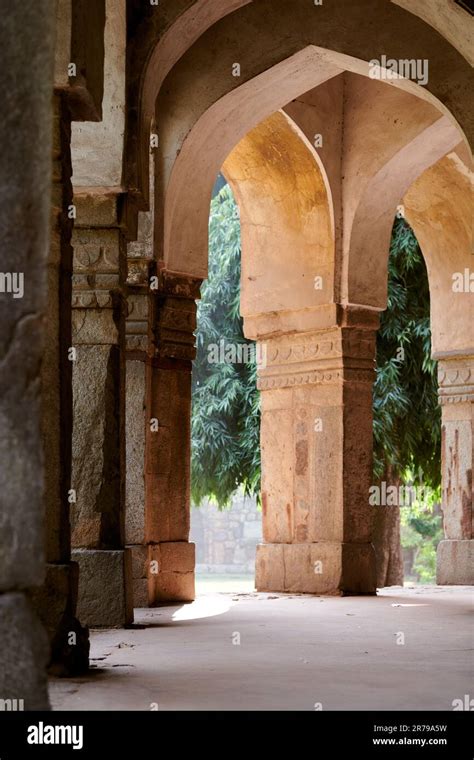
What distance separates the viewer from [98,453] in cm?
651

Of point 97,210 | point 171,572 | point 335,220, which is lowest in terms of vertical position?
point 171,572

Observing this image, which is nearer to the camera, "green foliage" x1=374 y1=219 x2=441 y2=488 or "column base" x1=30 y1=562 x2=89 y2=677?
"column base" x1=30 y1=562 x2=89 y2=677

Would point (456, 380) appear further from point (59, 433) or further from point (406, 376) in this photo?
point (59, 433)

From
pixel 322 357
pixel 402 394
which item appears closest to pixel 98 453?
pixel 322 357

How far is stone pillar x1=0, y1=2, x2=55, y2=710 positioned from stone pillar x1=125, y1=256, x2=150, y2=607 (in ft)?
20.2

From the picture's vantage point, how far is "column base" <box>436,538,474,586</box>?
11.3 meters

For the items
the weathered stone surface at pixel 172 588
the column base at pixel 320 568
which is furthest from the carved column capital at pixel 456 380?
the weathered stone surface at pixel 172 588

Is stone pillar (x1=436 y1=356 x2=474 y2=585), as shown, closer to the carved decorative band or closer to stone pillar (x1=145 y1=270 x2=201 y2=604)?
stone pillar (x1=145 y1=270 x2=201 y2=604)

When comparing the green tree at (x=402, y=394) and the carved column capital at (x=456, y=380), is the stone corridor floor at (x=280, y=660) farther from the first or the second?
the green tree at (x=402, y=394)

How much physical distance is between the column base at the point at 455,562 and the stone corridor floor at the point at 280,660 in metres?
2.97

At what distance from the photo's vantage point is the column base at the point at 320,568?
9.67m

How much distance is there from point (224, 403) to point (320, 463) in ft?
25.1

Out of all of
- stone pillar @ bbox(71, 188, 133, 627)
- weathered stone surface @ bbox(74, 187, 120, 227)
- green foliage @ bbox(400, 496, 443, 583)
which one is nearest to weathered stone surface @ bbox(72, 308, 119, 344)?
stone pillar @ bbox(71, 188, 133, 627)
